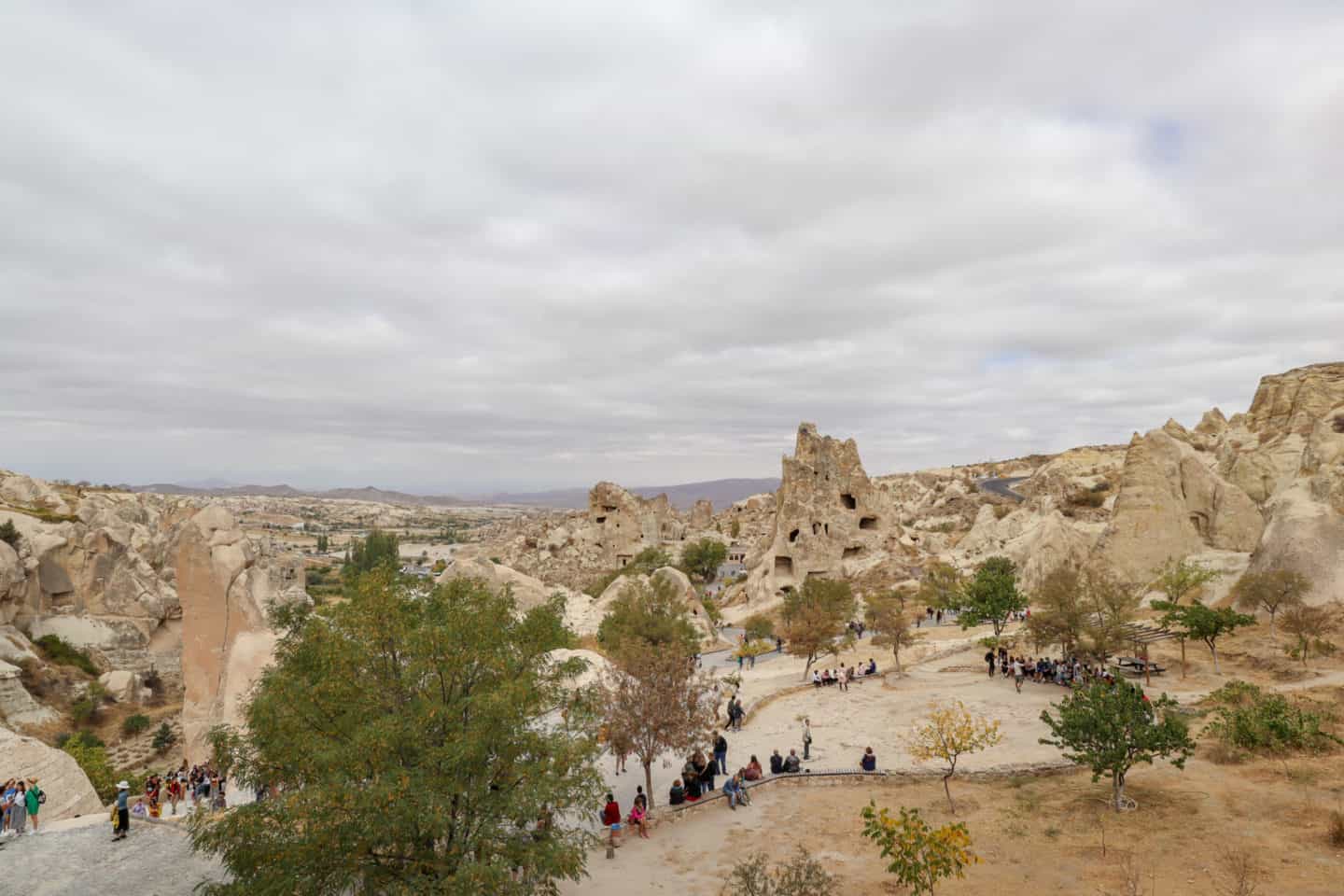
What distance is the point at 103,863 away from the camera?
14445 millimetres

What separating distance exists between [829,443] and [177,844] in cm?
4725

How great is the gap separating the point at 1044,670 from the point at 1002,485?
3746 inches

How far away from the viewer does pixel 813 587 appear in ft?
131

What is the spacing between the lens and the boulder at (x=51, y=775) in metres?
18.0

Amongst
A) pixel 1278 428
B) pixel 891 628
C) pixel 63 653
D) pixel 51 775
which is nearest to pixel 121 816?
pixel 51 775

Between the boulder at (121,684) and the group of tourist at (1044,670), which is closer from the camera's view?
the group of tourist at (1044,670)

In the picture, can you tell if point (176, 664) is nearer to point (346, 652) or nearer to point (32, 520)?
point (32, 520)

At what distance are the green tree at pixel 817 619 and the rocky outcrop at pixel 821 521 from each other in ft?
37.2

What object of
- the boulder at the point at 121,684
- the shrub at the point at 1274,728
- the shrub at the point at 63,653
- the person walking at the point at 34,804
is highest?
the shrub at the point at 1274,728

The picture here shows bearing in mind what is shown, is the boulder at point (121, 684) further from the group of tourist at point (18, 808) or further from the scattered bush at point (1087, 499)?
the scattered bush at point (1087, 499)

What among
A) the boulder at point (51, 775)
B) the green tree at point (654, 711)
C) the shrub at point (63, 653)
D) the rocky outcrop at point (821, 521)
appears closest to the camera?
the green tree at point (654, 711)

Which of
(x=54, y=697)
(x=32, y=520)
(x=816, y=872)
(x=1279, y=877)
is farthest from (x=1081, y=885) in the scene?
(x=32, y=520)

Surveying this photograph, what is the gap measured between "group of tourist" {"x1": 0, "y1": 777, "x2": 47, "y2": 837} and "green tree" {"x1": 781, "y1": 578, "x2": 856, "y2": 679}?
82.8ft

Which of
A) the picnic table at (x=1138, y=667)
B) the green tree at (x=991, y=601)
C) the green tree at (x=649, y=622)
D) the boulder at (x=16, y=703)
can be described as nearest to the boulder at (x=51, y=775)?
the green tree at (x=649, y=622)
